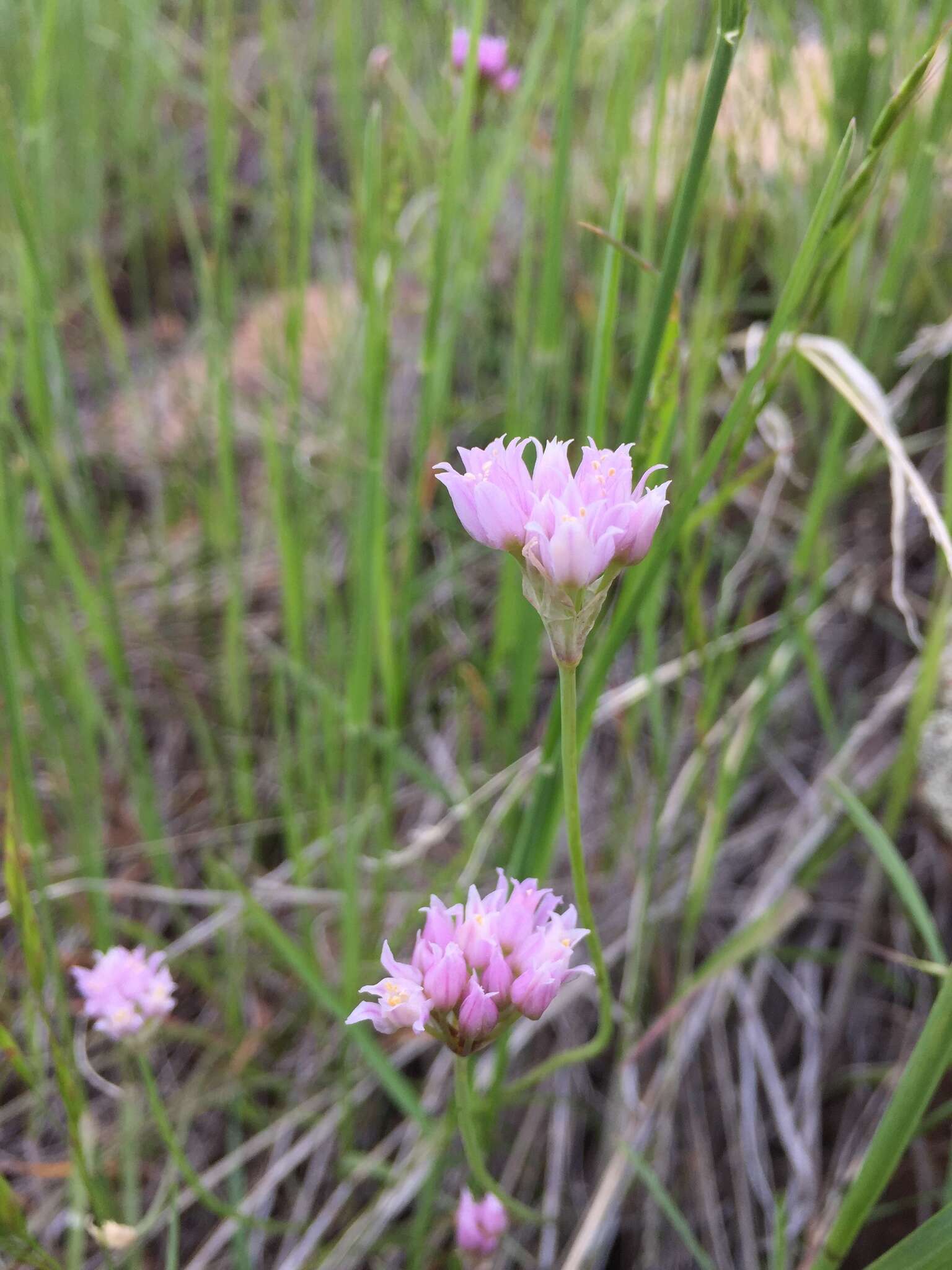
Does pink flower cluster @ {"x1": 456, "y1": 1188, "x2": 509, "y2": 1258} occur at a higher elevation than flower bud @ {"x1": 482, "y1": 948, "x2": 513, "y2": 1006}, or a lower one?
lower

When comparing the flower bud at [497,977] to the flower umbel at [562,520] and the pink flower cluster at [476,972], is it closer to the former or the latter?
the pink flower cluster at [476,972]

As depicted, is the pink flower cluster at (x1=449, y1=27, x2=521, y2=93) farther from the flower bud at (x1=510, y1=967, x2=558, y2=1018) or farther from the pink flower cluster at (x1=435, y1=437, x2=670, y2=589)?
the flower bud at (x1=510, y1=967, x2=558, y2=1018)

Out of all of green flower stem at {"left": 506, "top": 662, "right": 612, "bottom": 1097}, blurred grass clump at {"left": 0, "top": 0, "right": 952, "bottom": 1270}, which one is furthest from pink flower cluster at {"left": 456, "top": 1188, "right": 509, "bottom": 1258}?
green flower stem at {"left": 506, "top": 662, "right": 612, "bottom": 1097}

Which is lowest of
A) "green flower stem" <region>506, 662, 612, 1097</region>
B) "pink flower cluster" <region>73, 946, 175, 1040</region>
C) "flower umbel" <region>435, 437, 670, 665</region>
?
"pink flower cluster" <region>73, 946, 175, 1040</region>

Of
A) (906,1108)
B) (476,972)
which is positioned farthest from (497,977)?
(906,1108)

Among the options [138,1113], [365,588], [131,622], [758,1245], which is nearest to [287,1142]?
[138,1113]

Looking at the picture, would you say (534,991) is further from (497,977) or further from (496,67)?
(496,67)

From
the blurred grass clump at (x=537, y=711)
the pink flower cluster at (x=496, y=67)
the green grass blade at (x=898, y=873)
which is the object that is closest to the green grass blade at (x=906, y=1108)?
the blurred grass clump at (x=537, y=711)
